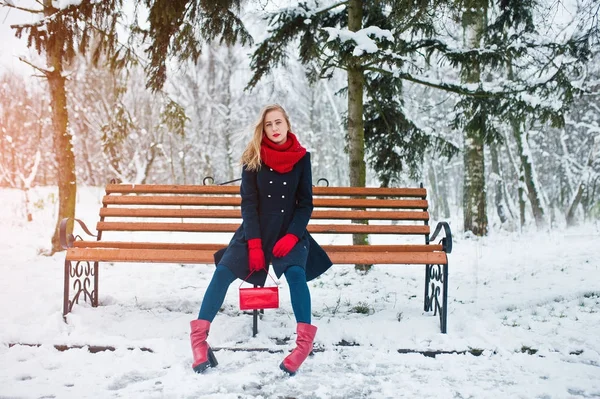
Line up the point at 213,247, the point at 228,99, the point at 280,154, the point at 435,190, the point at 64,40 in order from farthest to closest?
the point at 435,190 < the point at 228,99 < the point at 64,40 < the point at 213,247 < the point at 280,154

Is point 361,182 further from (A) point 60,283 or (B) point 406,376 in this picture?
(A) point 60,283

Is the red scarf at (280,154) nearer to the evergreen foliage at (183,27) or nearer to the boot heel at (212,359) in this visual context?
the boot heel at (212,359)

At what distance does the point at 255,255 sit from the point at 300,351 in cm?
69

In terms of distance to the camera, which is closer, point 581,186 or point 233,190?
point 233,190

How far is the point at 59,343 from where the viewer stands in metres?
3.18

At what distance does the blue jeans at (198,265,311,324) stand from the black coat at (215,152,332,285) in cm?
8

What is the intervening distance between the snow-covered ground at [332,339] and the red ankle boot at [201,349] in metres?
0.06

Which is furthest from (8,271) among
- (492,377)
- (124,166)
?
(124,166)

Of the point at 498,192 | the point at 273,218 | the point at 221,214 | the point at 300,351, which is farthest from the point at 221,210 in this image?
the point at 498,192

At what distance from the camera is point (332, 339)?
3.35 meters

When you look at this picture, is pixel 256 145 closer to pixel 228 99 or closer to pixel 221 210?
pixel 221 210

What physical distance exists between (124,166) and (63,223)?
1709cm

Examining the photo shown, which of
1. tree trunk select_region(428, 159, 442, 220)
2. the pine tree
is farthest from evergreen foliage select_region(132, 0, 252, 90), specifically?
tree trunk select_region(428, 159, 442, 220)

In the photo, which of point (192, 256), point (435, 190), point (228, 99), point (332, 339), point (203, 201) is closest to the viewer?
point (332, 339)
